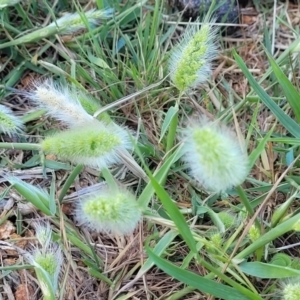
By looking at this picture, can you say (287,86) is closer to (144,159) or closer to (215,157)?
(144,159)

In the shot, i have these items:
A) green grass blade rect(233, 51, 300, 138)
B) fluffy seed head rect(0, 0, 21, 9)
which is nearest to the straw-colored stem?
fluffy seed head rect(0, 0, 21, 9)

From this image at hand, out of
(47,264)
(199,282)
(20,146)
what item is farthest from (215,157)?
(20,146)

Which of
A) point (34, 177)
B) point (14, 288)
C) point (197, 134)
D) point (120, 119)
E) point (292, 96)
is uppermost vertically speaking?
point (197, 134)

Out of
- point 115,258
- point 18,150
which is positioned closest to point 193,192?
point 115,258

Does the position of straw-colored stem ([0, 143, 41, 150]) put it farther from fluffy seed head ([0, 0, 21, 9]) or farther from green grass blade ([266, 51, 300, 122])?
green grass blade ([266, 51, 300, 122])

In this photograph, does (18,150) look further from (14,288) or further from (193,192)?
(193,192)

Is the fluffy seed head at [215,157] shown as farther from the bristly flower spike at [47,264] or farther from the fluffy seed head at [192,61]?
the bristly flower spike at [47,264]
